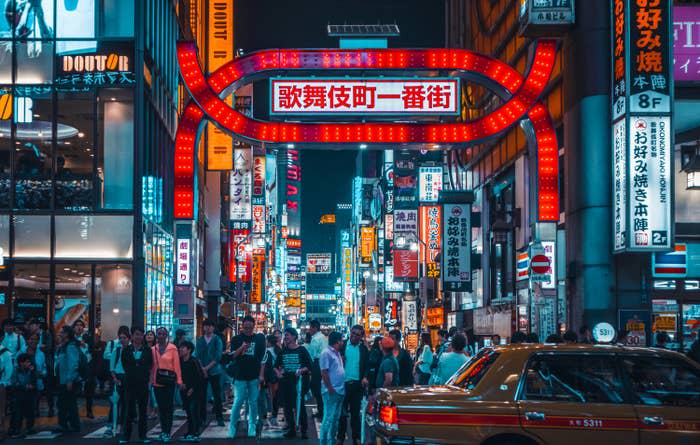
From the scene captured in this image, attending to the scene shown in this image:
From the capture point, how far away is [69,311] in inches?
1120

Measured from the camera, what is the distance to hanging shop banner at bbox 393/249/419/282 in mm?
53781

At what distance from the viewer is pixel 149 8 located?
30.7 meters

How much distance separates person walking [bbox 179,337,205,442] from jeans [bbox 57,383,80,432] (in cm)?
211

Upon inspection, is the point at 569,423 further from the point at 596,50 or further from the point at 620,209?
the point at 596,50

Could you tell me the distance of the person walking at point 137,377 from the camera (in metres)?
16.4

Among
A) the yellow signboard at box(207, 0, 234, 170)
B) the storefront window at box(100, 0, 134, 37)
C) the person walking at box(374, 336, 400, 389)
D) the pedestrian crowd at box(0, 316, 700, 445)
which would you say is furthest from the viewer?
the yellow signboard at box(207, 0, 234, 170)

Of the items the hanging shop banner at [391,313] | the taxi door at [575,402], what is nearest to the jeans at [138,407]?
the taxi door at [575,402]

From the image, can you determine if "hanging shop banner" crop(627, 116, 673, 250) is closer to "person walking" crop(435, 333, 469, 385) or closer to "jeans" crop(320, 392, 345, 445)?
"person walking" crop(435, 333, 469, 385)

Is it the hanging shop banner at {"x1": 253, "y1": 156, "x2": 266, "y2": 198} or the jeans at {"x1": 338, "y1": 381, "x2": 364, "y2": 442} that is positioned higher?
the hanging shop banner at {"x1": 253, "y1": 156, "x2": 266, "y2": 198}

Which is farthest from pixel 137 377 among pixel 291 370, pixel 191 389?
pixel 291 370

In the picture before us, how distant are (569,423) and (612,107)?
1320cm

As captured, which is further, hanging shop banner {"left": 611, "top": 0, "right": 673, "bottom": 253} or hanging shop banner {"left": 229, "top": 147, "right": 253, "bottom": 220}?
hanging shop banner {"left": 229, "top": 147, "right": 253, "bottom": 220}

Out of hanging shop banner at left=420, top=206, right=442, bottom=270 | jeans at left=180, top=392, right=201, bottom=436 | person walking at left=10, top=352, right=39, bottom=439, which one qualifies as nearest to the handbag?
jeans at left=180, top=392, right=201, bottom=436

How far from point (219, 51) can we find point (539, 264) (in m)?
28.2
